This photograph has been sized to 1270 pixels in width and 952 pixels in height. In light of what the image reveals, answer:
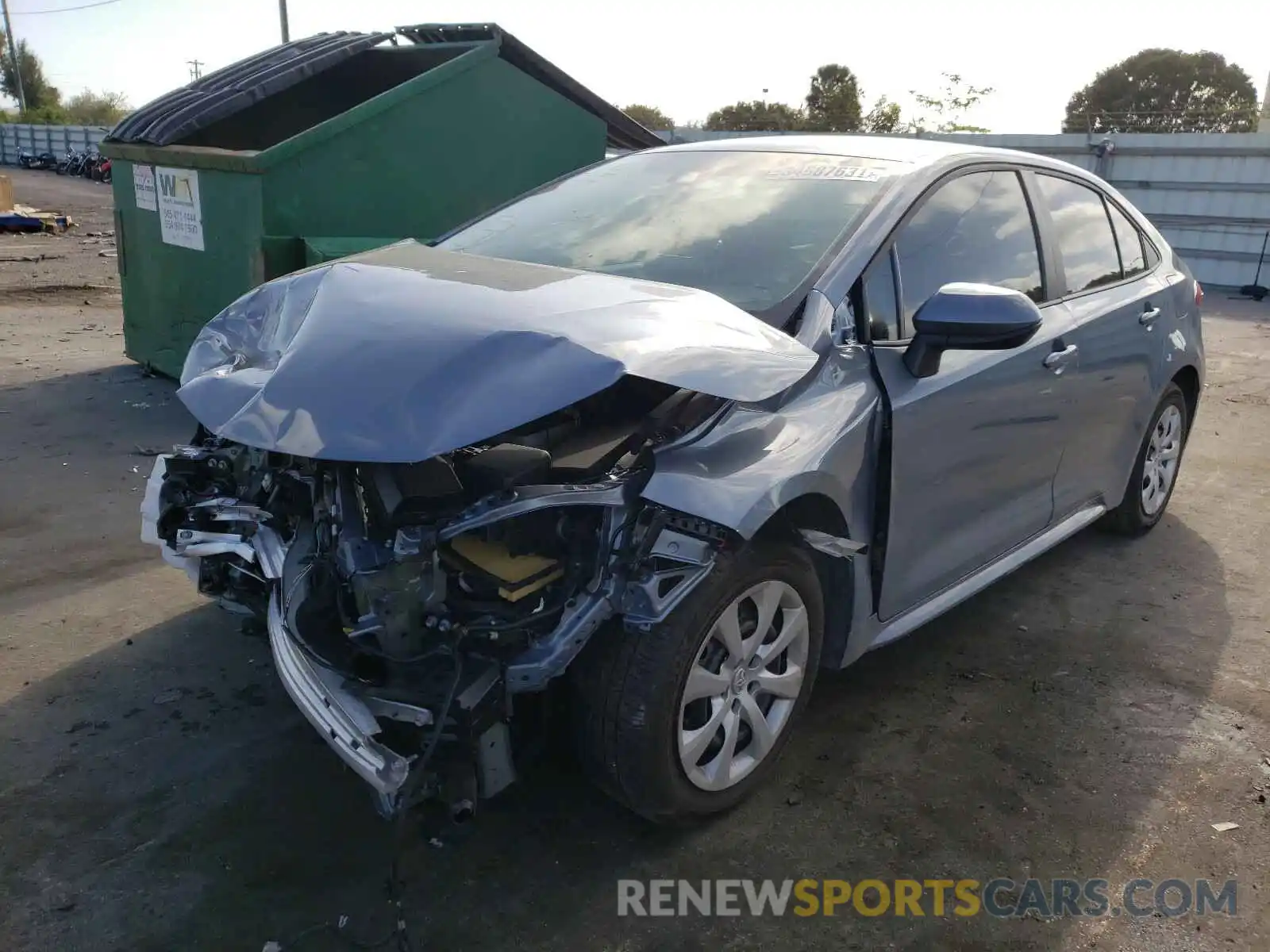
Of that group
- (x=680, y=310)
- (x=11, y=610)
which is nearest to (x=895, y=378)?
(x=680, y=310)

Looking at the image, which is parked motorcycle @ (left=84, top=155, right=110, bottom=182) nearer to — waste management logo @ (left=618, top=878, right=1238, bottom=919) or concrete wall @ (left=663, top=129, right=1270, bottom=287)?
concrete wall @ (left=663, top=129, right=1270, bottom=287)

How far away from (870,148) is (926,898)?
Result: 7.78ft

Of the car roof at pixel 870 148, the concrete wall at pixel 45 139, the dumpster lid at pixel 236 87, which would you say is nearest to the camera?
the car roof at pixel 870 148

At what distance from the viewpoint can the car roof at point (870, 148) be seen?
3355 mm

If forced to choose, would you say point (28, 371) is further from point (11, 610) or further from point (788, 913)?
point (788, 913)

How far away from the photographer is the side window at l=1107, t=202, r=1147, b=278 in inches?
168

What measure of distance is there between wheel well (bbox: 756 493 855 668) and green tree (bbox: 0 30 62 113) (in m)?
84.0

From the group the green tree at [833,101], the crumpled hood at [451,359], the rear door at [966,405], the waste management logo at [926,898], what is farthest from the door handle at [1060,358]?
the green tree at [833,101]

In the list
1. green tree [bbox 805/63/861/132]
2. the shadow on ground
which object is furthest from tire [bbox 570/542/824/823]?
green tree [bbox 805/63/861/132]

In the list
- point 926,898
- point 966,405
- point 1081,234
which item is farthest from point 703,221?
point 926,898

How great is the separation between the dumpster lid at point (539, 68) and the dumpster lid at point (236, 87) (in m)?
0.39

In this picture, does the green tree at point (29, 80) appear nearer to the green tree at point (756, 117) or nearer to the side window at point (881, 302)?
the green tree at point (756, 117)

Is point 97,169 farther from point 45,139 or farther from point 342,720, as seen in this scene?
point 342,720

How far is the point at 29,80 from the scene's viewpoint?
73688 millimetres
